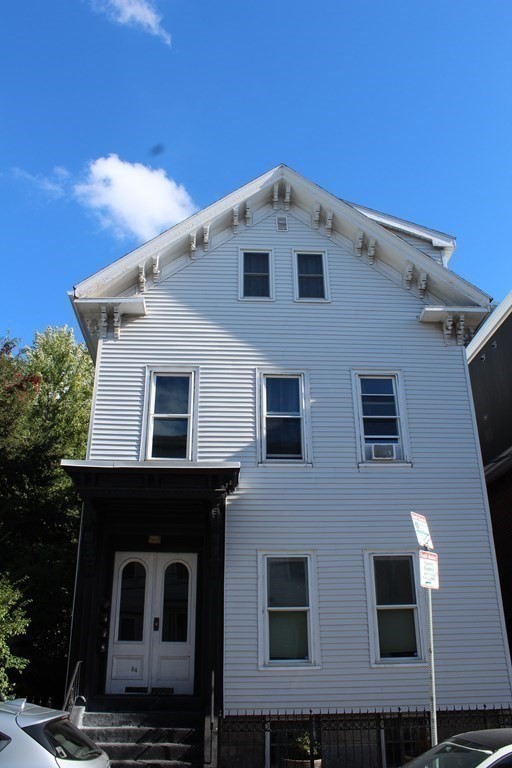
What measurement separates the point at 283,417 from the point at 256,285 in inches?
118

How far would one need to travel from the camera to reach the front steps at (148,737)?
9859 millimetres

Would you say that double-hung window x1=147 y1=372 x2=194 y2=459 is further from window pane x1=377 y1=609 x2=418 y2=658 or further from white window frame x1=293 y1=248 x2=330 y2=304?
window pane x1=377 y1=609 x2=418 y2=658

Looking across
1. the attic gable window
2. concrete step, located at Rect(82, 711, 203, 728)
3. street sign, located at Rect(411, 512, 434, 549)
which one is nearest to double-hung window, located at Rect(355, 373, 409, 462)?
the attic gable window

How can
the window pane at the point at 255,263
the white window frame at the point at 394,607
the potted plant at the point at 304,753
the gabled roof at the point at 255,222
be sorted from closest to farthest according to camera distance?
the potted plant at the point at 304,753 < the white window frame at the point at 394,607 < the gabled roof at the point at 255,222 < the window pane at the point at 255,263

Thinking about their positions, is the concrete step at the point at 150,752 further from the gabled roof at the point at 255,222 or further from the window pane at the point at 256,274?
the window pane at the point at 256,274

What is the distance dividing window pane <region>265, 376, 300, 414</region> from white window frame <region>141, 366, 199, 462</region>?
56.7 inches

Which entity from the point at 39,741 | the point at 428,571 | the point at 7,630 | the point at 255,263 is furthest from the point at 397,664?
the point at 255,263

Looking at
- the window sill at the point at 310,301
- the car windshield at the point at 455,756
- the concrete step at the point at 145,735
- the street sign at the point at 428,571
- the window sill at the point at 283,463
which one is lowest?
the concrete step at the point at 145,735

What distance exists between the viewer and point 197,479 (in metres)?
11.3

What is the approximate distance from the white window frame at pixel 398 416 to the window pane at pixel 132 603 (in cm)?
455

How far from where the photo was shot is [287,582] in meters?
11.9

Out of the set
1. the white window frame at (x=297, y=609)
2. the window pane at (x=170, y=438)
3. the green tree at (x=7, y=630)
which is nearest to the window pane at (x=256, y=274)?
the window pane at (x=170, y=438)

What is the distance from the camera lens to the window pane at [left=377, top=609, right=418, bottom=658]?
1166 centimetres

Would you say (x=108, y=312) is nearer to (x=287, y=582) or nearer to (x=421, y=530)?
(x=287, y=582)
